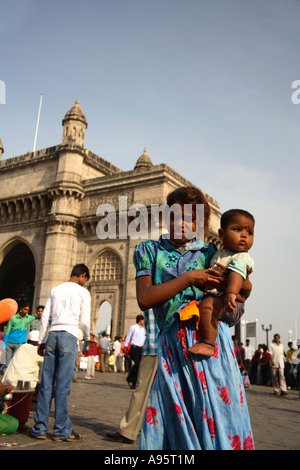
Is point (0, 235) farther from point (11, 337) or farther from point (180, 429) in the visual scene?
point (180, 429)

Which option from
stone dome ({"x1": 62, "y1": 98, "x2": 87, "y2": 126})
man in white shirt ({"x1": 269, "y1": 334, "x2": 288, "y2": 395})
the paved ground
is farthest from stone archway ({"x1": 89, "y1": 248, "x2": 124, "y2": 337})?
the paved ground

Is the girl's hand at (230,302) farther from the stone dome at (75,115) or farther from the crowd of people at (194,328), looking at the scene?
the stone dome at (75,115)

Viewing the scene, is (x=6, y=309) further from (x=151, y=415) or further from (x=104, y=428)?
(x=104, y=428)

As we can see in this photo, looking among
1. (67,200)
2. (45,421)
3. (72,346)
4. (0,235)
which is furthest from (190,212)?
(0,235)

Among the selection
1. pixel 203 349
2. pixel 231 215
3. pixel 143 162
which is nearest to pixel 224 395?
pixel 203 349

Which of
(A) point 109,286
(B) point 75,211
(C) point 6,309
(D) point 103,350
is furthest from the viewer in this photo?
(B) point 75,211

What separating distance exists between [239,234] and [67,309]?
2.60 m

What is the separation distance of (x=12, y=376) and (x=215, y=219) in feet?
66.7

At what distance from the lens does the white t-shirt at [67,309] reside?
4223 millimetres

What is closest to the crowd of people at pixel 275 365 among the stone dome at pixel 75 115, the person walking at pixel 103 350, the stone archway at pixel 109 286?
the person walking at pixel 103 350

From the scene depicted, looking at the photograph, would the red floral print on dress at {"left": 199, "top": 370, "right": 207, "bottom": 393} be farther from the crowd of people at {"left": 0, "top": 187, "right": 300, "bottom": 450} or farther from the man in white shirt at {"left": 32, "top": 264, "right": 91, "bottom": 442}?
the man in white shirt at {"left": 32, "top": 264, "right": 91, "bottom": 442}

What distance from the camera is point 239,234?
2.19 meters

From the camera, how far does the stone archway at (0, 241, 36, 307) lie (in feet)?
84.6

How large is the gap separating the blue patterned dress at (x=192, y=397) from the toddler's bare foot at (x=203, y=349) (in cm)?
5
